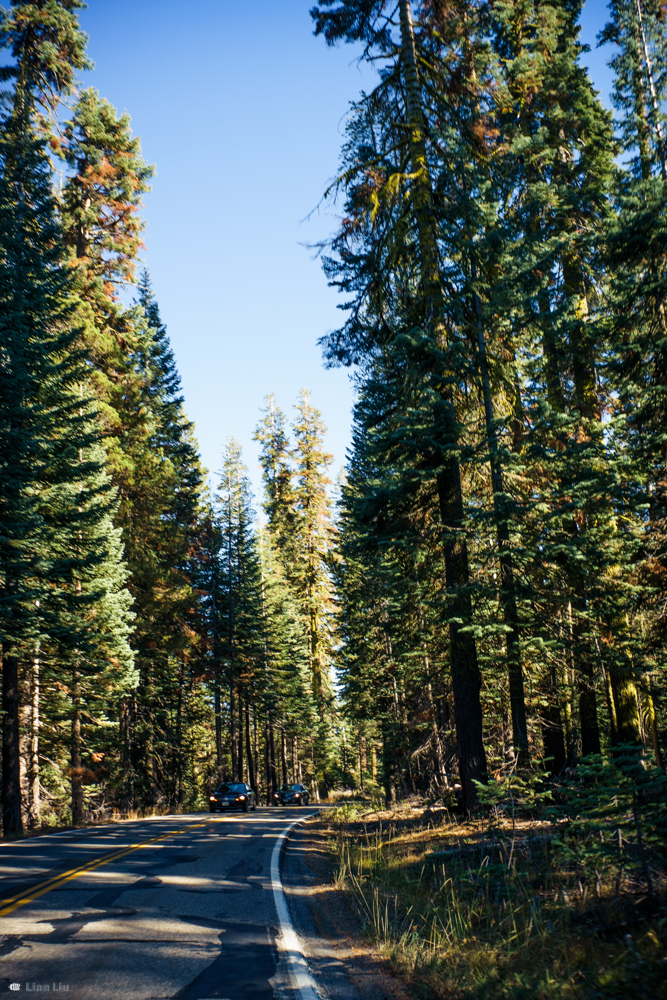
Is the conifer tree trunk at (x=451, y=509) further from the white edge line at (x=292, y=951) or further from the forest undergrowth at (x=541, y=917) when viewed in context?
the white edge line at (x=292, y=951)

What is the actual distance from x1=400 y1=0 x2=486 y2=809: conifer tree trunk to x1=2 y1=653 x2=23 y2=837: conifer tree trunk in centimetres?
1373

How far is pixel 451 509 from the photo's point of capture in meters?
13.7

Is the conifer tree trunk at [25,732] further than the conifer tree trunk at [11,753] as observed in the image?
Yes

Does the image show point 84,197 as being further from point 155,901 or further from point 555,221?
point 155,901

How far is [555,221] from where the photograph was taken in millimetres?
17234

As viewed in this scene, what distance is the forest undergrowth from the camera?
4543 millimetres

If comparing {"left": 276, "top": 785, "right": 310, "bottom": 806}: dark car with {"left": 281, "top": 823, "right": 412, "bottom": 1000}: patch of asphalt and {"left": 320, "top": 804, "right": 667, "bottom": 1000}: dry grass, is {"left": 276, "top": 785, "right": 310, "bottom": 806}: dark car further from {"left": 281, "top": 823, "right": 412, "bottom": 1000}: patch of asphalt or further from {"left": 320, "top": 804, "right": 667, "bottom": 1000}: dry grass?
{"left": 320, "top": 804, "right": 667, "bottom": 1000}: dry grass

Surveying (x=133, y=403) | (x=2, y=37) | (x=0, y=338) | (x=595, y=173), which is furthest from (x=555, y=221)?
(x=2, y=37)

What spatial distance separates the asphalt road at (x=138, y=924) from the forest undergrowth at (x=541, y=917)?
54.9 inches

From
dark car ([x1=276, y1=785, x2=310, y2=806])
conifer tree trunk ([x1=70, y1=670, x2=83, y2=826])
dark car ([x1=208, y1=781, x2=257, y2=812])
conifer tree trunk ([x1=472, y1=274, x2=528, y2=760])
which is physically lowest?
dark car ([x1=276, y1=785, x2=310, y2=806])

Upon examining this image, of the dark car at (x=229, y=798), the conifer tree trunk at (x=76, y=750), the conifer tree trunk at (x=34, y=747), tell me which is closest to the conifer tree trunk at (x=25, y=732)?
the conifer tree trunk at (x=34, y=747)

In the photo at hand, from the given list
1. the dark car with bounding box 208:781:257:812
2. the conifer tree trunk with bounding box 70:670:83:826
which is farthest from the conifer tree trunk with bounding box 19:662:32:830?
the dark car with bounding box 208:781:257:812

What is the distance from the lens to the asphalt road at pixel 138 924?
531cm

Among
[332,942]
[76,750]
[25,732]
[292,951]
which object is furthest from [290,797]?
[292,951]
